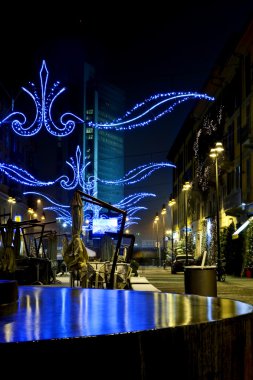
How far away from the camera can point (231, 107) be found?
42500 millimetres

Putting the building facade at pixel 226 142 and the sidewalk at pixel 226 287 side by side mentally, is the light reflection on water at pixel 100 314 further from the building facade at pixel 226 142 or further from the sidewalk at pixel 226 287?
the building facade at pixel 226 142

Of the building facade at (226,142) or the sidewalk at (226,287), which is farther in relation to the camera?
the building facade at (226,142)

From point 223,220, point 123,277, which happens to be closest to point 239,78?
point 223,220

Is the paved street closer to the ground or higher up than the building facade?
closer to the ground

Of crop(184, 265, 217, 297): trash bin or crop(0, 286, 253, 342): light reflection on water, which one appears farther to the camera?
crop(184, 265, 217, 297): trash bin

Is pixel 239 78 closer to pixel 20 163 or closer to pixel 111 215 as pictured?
pixel 111 215

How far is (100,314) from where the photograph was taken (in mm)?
4570

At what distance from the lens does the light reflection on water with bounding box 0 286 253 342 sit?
3488 mm

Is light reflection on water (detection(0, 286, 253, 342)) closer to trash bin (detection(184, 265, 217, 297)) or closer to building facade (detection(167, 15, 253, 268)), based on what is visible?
trash bin (detection(184, 265, 217, 297))

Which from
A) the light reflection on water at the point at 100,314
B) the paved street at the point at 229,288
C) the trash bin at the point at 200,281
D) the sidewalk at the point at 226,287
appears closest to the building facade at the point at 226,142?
the paved street at the point at 229,288

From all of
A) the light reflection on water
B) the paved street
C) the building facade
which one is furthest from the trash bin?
the building facade

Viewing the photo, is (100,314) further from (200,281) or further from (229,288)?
(229,288)

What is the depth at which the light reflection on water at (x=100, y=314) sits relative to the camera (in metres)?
3.49

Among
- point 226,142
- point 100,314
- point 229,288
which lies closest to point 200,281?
point 100,314
